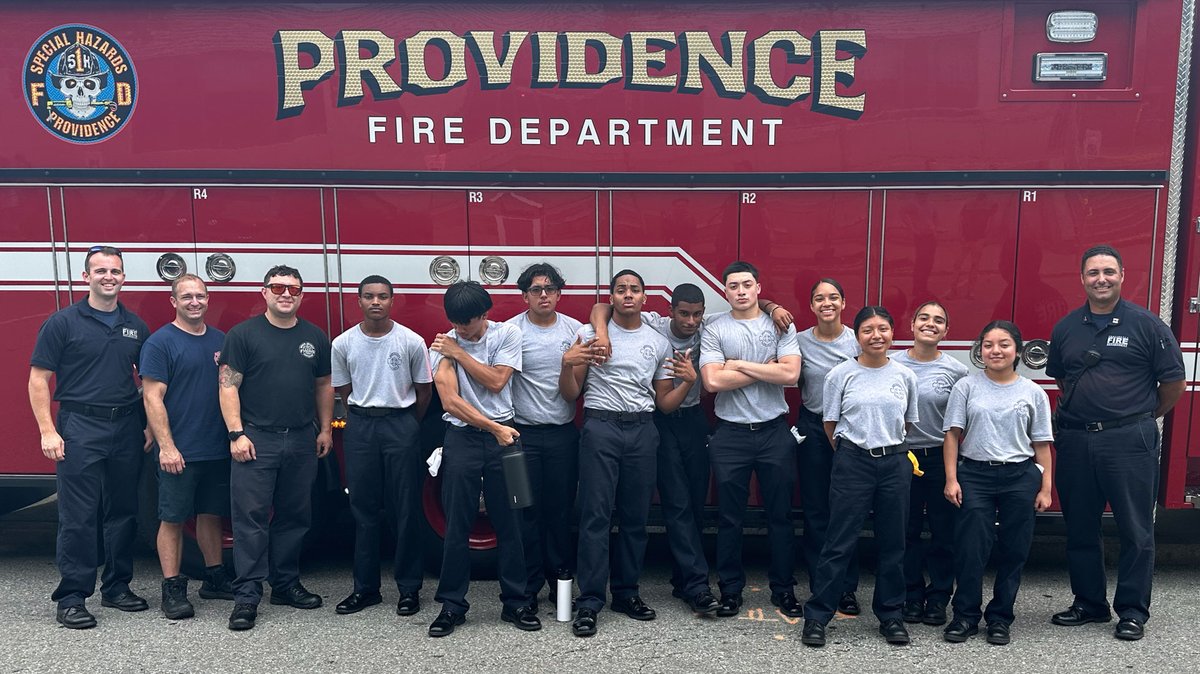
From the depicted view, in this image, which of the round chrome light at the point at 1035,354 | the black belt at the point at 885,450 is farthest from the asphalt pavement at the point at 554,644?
the round chrome light at the point at 1035,354

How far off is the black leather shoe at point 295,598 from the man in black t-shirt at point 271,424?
1 cm

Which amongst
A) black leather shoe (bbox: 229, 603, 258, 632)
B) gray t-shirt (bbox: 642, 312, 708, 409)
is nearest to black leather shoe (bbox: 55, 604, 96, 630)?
black leather shoe (bbox: 229, 603, 258, 632)

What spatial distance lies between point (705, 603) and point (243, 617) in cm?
236

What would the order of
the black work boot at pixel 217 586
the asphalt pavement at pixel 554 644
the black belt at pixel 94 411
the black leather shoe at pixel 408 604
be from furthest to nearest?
the black work boot at pixel 217 586, the black leather shoe at pixel 408 604, the black belt at pixel 94 411, the asphalt pavement at pixel 554 644

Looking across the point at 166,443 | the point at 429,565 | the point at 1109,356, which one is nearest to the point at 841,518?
the point at 1109,356

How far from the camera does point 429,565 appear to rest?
18.0ft

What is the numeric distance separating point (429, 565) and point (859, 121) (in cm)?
351

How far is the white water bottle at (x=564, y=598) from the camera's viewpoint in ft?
15.5

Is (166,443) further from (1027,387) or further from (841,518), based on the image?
(1027,387)

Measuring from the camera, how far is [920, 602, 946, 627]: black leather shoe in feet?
15.2

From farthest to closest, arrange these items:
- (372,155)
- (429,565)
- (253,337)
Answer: (429,565)
(372,155)
(253,337)

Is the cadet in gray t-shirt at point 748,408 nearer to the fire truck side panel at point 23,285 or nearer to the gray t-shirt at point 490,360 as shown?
the gray t-shirt at point 490,360

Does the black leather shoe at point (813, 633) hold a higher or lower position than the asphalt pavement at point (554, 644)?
higher

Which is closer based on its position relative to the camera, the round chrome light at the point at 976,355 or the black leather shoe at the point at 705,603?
the black leather shoe at the point at 705,603
